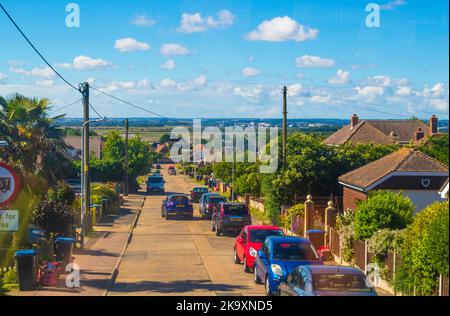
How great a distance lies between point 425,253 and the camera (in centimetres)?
1645

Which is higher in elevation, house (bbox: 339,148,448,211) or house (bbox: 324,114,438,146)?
house (bbox: 324,114,438,146)

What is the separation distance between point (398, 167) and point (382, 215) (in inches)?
376

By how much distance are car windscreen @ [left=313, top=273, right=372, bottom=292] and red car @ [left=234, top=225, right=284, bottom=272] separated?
789 centimetres

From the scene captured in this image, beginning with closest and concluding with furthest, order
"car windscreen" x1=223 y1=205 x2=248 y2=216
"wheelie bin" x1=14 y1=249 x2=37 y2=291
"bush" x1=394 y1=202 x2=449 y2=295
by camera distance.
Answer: "bush" x1=394 y1=202 x2=449 y2=295 < "wheelie bin" x1=14 y1=249 x2=37 y2=291 < "car windscreen" x1=223 y1=205 x2=248 y2=216

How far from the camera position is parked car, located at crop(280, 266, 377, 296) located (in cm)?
1432

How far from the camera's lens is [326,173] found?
38.7 m

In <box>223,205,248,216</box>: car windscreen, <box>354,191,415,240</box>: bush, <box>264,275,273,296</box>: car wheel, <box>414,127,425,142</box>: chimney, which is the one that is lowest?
<box>264,275,273,296</box>: car wheel

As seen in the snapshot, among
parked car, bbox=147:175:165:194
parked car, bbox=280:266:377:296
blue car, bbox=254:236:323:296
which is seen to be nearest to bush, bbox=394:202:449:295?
parked car, bbox=280:266:377:296

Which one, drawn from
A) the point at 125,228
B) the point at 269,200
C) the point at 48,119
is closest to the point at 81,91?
the point at 48,119

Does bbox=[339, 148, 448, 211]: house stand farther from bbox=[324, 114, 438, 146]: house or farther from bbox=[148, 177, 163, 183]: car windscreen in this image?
bbox=[148, 177, 163, 183]: car windscreen

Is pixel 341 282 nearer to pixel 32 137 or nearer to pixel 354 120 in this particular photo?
pixel 32 137

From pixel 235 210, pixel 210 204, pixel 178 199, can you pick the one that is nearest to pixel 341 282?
pixel 235 210

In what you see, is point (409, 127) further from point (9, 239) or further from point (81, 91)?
point (9, 239)
